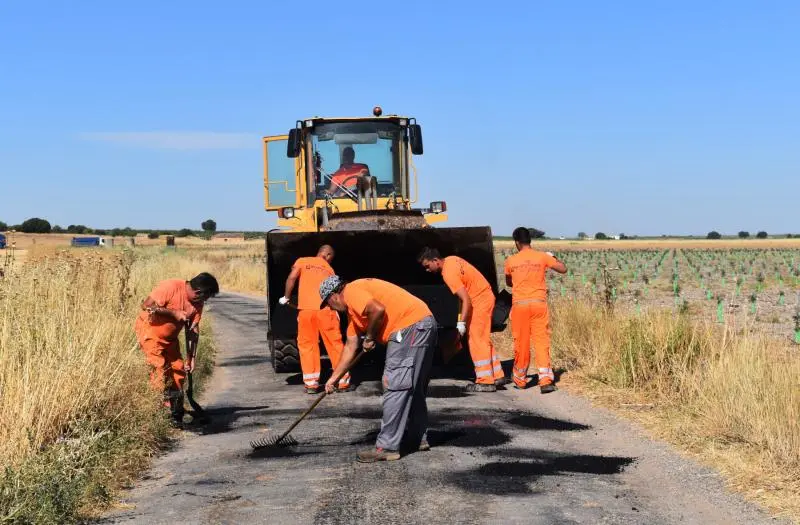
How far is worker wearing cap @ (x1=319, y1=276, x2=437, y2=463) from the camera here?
723 centimetres

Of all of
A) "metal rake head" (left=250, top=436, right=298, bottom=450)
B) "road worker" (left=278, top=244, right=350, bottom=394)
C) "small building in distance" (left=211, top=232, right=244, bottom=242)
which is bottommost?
"metal rake head" (left=250, top=436, right=298, bottom=450)

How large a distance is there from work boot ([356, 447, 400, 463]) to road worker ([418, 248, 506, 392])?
3304 millimetres

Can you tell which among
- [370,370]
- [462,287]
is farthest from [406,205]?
[462,287]

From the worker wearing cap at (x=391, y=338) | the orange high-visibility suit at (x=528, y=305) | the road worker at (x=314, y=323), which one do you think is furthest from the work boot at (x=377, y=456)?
the orange high-visibility suit at (x=528, y=305)

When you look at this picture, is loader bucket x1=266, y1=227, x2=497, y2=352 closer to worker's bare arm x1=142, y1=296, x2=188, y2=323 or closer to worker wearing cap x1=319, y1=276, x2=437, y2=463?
worker's bare arm x1=142, y1=296, x2=188, y2=323

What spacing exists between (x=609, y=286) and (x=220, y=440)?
6.78m

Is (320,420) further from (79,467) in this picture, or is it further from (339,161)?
(339,161)

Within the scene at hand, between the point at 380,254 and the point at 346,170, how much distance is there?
2.16 m

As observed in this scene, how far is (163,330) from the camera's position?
8.62 metres

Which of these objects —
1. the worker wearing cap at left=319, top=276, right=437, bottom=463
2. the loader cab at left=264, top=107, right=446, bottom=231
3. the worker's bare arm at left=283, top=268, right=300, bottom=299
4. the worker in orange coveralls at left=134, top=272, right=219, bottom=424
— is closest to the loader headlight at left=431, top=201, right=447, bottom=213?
the loader cab at left=264, top=107, right=446, bottom=231

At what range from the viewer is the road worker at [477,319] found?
10.5m

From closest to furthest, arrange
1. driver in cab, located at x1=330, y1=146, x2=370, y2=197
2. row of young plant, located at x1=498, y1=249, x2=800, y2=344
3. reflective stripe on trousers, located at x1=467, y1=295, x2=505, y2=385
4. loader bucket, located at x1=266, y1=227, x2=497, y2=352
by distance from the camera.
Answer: reflective stripe on trousers, located at x1=467, y1=295, x2=505, y2=385 → loader bucket, located at x1=266, y1=227, x2=497, y2=352 → driver in cab, located at x1=330, y1=146, x2=370, y2=197 → row of young plant, located at x1=498, y1=249, x2=800, y2=344

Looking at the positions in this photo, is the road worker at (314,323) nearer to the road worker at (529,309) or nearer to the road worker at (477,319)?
the road worker at (477,319)

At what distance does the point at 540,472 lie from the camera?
6824 mm
